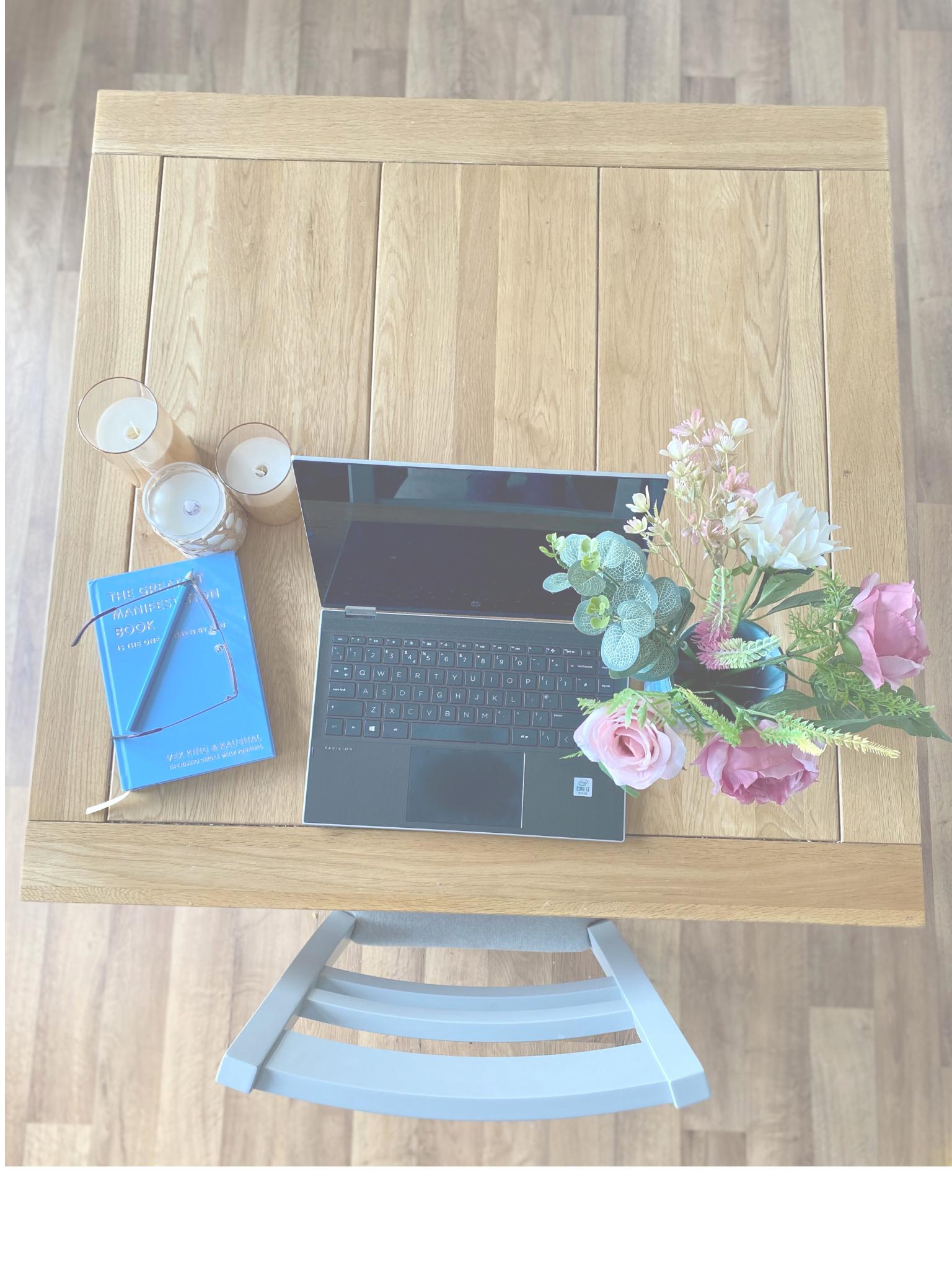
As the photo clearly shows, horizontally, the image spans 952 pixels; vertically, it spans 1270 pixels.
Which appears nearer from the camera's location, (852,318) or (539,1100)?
(539,1100)

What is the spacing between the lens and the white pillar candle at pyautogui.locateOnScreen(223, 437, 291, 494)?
950mm

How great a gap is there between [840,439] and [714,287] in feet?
0.79

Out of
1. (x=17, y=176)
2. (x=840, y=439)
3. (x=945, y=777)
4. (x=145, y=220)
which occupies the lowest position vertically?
(x=945, y=777)

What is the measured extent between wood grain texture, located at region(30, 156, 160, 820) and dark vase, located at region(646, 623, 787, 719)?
2.09 ft

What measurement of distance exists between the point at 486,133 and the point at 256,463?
0.52 m

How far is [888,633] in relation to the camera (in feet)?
2.14

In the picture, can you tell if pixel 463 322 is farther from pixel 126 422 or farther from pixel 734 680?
pixel 734 680

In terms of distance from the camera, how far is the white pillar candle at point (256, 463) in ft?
3.12

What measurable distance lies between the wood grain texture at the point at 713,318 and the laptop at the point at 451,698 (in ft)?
0.57

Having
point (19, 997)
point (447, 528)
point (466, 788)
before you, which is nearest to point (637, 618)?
point (447, 528)

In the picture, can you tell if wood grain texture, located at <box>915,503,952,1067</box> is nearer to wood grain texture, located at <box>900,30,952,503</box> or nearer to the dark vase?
wood grain texture, located at <box>900,30,952,503</box>

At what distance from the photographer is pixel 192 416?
103 cm

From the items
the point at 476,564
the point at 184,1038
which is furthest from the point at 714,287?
the point at 184,1038

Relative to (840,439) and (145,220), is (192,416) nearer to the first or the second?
(145,220)
